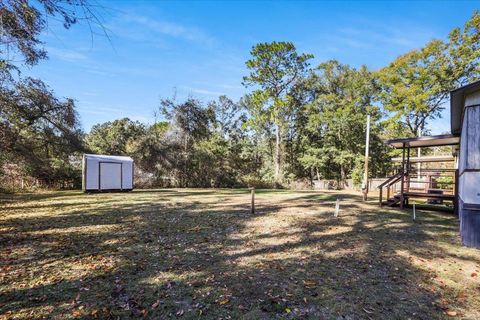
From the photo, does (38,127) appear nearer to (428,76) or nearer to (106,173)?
(106,173)

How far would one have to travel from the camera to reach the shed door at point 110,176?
695 inches

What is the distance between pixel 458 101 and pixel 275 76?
77.3 feet

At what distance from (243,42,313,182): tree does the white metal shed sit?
14855 mm

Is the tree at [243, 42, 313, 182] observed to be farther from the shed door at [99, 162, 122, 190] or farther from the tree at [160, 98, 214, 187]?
the shed door at [99, 162, 122, 190]

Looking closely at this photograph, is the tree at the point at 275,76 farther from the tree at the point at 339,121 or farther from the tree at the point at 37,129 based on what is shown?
the tree at the point at 37,129

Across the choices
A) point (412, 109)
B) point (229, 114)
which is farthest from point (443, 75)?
point (229, 114)

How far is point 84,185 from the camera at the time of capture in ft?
55.7

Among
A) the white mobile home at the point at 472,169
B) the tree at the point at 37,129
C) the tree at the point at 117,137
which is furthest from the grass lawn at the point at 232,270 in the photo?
the tree at the point at 117,137

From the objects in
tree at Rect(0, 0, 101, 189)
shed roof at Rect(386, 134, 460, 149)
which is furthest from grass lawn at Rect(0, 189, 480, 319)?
tree at Rect(0, 0, 101, 189)

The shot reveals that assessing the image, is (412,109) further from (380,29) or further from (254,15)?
(254,15)

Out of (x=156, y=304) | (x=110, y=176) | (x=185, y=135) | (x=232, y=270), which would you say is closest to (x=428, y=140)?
(x=232, y=270)

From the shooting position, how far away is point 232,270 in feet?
14.4

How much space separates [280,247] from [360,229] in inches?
119

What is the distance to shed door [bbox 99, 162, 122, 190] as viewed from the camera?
1766 centimetres
